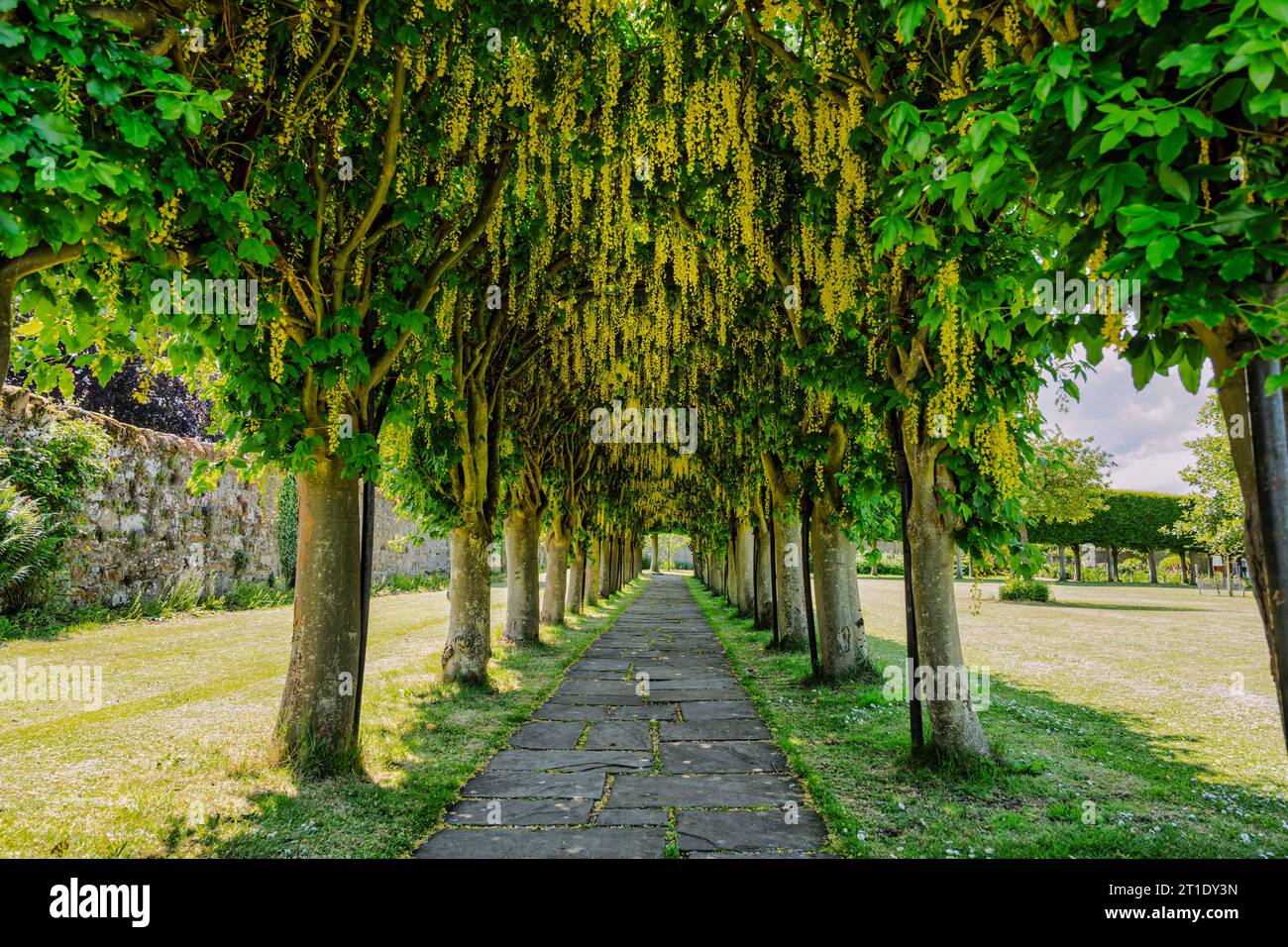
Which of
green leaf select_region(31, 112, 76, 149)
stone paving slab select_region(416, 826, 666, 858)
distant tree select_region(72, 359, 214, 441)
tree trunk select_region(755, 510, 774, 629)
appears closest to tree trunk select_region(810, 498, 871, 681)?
stone paving slab select_region(416, 826, 666, 858)

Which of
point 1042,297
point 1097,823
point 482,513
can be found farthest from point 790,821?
point 482,513

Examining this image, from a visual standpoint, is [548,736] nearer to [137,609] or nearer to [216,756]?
[216,756]

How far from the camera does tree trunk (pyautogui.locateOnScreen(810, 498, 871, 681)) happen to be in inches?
267

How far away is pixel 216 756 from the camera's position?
413cm

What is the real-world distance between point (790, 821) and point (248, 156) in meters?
4.53

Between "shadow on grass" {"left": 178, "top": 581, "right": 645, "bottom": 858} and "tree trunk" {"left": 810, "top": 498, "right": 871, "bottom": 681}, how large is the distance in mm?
3058

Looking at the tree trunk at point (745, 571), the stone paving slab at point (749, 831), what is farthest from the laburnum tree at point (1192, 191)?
the tree trunk at point (745, 571)

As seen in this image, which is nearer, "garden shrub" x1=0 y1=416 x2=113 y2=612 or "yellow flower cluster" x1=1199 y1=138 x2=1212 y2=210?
"yellow flower cluster" x1=1199 y1=138 x2=1212 y2=210

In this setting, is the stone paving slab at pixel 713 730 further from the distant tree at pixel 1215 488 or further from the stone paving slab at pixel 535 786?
the distant tree at pixel 1215 488

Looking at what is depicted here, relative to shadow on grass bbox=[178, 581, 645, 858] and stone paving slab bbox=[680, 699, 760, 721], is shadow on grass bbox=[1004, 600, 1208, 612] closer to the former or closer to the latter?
stone paving slab bbox=[680, 699, 760, 721]

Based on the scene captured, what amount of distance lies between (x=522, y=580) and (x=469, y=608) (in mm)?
3055

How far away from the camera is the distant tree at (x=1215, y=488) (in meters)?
14.1

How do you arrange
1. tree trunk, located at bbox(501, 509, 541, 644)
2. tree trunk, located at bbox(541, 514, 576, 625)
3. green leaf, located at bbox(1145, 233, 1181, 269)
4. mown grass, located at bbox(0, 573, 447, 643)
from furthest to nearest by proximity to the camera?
tree trunk, located at bbox(541, 514, 576, 625), tree trunk, located at bbox(501, 509, 541, 644), mown grass, located at bbox(0, 573, 447, 643), green leaf, located at bbox(1145, 233, 1181, 269)

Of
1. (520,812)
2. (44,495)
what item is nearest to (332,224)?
(520,812)
